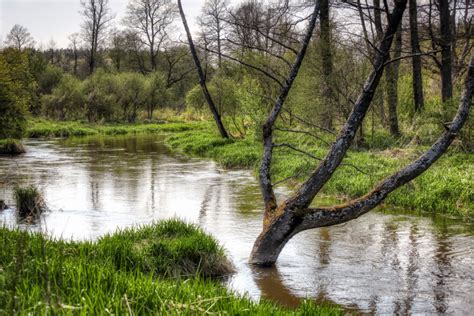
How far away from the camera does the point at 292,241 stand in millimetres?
9875

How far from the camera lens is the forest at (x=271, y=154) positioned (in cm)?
505

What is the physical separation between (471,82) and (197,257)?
4.50 m

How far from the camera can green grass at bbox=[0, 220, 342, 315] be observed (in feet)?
11.4

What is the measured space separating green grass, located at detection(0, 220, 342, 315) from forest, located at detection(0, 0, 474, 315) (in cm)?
3

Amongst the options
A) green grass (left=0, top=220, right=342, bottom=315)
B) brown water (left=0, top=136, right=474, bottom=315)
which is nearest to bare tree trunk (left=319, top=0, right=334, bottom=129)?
brown water (left=0, top=136, right=474, bottom=315)

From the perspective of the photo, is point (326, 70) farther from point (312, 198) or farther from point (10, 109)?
point (10, 109)

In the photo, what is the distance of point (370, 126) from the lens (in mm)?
21641

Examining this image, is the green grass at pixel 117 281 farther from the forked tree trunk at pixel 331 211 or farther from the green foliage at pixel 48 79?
the green foliage at pixel 48 79

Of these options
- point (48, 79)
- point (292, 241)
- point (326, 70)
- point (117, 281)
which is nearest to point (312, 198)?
point (292, 241)

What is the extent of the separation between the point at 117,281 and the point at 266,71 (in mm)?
19160

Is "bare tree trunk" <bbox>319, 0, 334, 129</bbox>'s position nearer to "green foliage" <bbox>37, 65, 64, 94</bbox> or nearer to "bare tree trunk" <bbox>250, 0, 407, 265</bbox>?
"bare tree trunk" <bbox>250, 0, 407, 265</bbox>

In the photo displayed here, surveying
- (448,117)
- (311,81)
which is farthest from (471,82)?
(311,81)

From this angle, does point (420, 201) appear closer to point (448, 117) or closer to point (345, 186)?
point (345, 186)

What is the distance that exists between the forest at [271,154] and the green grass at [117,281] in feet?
0.09
